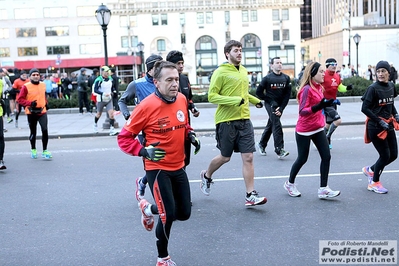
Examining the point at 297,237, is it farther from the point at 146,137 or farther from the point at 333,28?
the point at 333,28

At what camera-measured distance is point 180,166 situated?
A: 434 centimetres

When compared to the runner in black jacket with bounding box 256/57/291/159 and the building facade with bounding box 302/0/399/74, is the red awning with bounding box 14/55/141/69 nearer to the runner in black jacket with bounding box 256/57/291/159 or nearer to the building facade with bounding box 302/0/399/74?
the building facade with bounding box 302/0/399/74

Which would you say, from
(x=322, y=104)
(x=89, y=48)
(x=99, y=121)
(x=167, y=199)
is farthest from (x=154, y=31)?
(x=167, y=199)

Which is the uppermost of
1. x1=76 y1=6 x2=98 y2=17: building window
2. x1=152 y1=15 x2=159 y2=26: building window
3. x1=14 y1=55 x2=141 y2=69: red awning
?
x1=76 y1=6 x2=98 y2=17: building window

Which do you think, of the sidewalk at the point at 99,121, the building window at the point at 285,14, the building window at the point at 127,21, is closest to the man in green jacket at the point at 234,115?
the sidewalk at the point at 99,121

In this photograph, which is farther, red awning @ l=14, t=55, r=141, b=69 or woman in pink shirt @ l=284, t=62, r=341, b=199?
red awning @ l=14, t=55, r=141, b=69

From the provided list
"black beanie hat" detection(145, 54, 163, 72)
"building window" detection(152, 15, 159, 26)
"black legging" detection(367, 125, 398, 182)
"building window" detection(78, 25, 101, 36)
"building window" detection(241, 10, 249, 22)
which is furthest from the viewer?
"building window" detection(241, 10, 249, 22)

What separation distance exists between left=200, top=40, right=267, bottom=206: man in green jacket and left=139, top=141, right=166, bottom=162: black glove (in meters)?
1.95

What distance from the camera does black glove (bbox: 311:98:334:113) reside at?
228 inches

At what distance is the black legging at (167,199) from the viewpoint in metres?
4.16

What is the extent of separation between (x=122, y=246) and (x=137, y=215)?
1059mm

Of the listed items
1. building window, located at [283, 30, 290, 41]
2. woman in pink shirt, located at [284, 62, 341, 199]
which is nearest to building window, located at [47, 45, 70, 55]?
building window, located at [283, 30, 290, 41]

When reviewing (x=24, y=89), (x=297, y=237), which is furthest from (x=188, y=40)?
(x=297, y=237)

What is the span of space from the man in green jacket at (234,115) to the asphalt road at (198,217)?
543 mm
